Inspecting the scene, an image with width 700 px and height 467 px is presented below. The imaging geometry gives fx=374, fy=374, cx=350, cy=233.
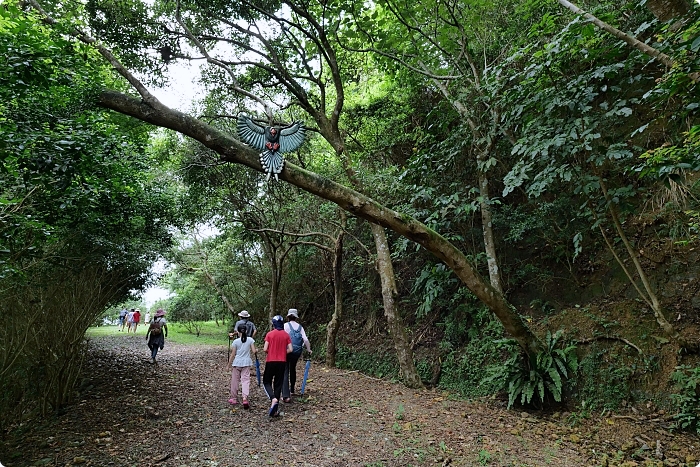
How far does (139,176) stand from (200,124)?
5.10 metres

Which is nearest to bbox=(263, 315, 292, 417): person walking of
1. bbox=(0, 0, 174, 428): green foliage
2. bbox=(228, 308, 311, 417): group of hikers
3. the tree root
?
bbox=(228, 308, 311, 417): group of hikers

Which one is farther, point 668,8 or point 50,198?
point 50,198

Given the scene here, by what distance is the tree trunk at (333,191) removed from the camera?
4.82m

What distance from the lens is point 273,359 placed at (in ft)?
21.9

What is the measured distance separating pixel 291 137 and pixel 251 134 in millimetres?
551

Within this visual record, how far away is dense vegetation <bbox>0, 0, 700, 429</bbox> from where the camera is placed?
491cm

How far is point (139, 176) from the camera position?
352 inches

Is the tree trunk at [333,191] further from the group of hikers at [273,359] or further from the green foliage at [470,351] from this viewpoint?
the group of hikers at [273,359]

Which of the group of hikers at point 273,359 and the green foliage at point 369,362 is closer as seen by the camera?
the group of hikers at point 273,359

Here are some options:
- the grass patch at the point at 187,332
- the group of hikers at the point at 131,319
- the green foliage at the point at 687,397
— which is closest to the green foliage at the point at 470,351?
the green foliage at the point at 687,397

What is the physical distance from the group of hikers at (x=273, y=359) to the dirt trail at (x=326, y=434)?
1.03 ft

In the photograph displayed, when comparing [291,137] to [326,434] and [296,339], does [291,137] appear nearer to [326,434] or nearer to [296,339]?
[296,339]

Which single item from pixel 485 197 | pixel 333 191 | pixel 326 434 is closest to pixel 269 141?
pixel 333 191

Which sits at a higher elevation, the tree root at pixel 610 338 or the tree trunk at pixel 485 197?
the tree trunk at pixel 485 197
